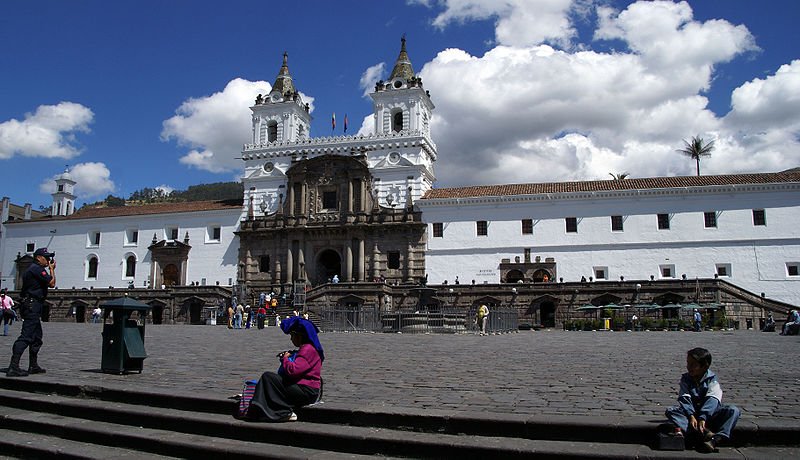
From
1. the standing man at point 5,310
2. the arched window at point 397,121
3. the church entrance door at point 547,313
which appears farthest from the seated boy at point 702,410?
the arched window at point 397,121

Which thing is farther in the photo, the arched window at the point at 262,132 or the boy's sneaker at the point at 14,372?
the arched window at the point at 262,132

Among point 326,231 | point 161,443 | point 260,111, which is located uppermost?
point 260,111

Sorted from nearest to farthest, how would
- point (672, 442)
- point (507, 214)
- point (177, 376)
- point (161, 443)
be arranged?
point (672, 442) < point (161, 443) < point (177, 376) < point (507, 214)

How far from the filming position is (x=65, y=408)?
7879 millimetres

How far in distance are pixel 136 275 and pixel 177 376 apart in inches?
1715

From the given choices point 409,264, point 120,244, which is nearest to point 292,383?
point 409,264

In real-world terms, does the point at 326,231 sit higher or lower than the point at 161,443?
higher

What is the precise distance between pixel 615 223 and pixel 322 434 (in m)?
37.9

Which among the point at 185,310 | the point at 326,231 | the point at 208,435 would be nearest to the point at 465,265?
the point at 326,231

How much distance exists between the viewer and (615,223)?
41.0 meters

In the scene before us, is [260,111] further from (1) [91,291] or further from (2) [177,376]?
(2) [177,376]

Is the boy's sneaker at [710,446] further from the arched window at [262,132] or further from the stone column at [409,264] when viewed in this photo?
the arched window at [262,132]

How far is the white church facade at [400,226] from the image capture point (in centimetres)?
3922

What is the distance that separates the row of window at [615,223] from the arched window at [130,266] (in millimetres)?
24729
